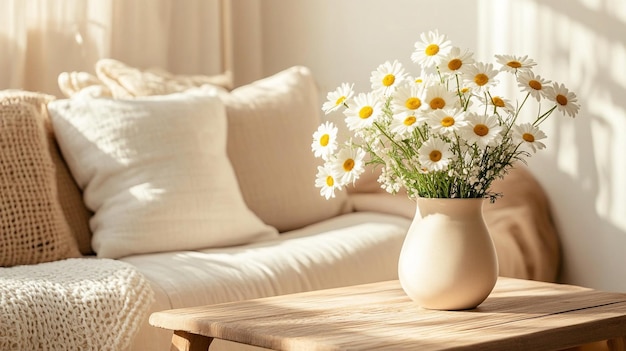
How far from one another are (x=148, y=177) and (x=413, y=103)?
98cm

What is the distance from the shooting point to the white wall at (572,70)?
2486 mm

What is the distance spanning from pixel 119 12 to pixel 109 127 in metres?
0.93

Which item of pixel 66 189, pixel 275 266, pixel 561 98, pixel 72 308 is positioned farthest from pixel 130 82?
pixel 561 98

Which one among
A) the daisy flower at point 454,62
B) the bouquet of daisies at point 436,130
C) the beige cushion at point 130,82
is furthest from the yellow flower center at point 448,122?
the beige cushion at point 130,82

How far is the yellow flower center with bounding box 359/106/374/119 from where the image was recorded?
1.54 m

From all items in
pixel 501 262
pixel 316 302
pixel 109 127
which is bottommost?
pixel 501 262

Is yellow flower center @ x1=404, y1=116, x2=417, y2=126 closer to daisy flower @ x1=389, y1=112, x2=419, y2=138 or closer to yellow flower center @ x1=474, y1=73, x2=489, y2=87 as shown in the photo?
daisy flower @ x1=389, y1=112, x2=419, y2=138

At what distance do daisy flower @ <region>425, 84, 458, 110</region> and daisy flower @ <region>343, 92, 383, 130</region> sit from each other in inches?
3.1

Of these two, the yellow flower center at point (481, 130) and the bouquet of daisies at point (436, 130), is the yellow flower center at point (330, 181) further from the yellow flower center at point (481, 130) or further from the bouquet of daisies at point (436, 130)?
A: the yellow flower center at point (481, 130)

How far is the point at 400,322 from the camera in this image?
1.47m

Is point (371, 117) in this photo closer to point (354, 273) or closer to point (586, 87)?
Answer: point (354, 273)

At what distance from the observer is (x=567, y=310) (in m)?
1.55

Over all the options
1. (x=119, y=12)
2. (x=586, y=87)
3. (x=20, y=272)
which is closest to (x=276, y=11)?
(x=119, y=12)

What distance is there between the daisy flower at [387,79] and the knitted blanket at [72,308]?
0.64 metres
